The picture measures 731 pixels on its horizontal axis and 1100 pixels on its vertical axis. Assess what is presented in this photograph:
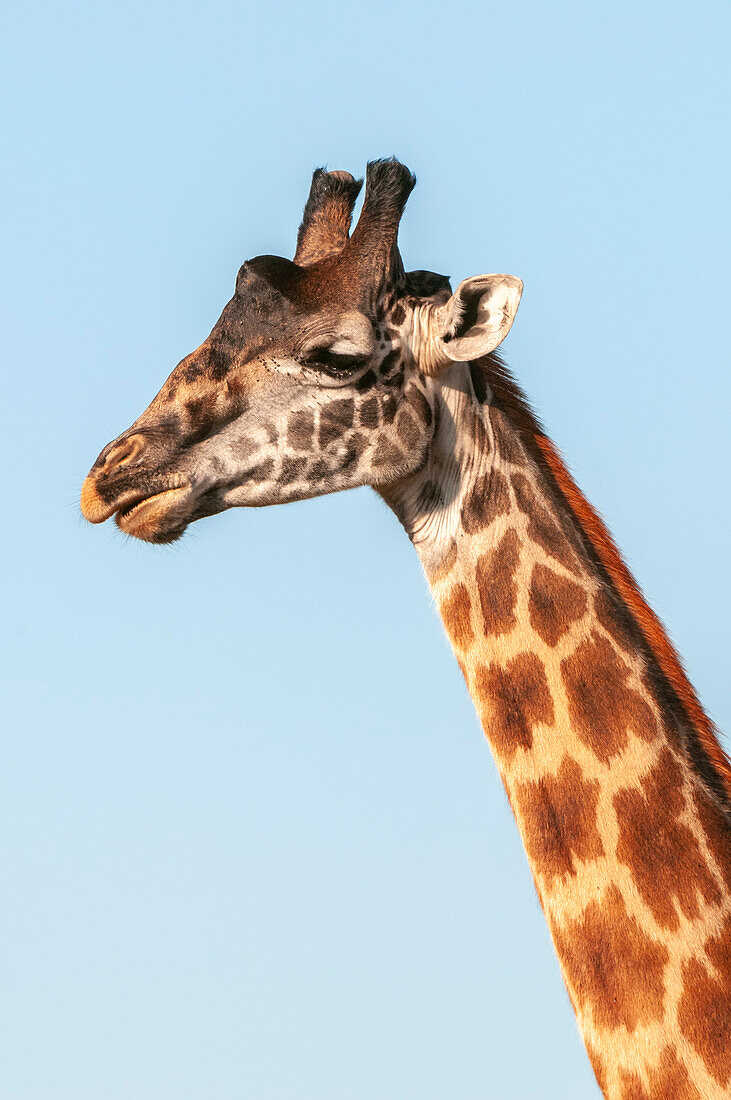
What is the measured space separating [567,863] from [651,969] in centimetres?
65

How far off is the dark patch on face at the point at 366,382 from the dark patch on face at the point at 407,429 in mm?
243

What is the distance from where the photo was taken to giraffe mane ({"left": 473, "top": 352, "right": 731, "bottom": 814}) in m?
7.01

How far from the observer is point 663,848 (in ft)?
21.6

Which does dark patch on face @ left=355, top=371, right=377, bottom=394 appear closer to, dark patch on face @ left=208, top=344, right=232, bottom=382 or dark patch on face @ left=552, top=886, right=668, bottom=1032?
dark patch on face @ left=208, top=344, right=232, bottom=382

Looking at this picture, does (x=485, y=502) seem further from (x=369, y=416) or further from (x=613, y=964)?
(x=613, y=964)

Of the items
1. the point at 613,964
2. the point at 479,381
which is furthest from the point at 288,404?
the point at 613,964

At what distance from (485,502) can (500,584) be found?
522 mm

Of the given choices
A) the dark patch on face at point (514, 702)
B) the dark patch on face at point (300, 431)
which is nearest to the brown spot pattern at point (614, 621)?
the dark patch on face at point (514, 702)

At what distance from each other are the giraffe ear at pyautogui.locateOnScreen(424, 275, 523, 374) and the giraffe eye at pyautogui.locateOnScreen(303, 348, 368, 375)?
19.4 inches

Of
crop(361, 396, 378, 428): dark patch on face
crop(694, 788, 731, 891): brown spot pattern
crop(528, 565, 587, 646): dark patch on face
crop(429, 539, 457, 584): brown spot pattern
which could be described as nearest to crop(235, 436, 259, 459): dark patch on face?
crop(361, 396, 378, 428): dark patch on face

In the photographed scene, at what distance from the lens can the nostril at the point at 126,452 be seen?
303 inches

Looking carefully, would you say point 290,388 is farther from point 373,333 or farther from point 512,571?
point 512,571

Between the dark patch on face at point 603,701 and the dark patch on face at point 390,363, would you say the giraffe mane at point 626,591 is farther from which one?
the dark patch on face at point 390,363

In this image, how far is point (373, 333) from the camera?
7.87 m
